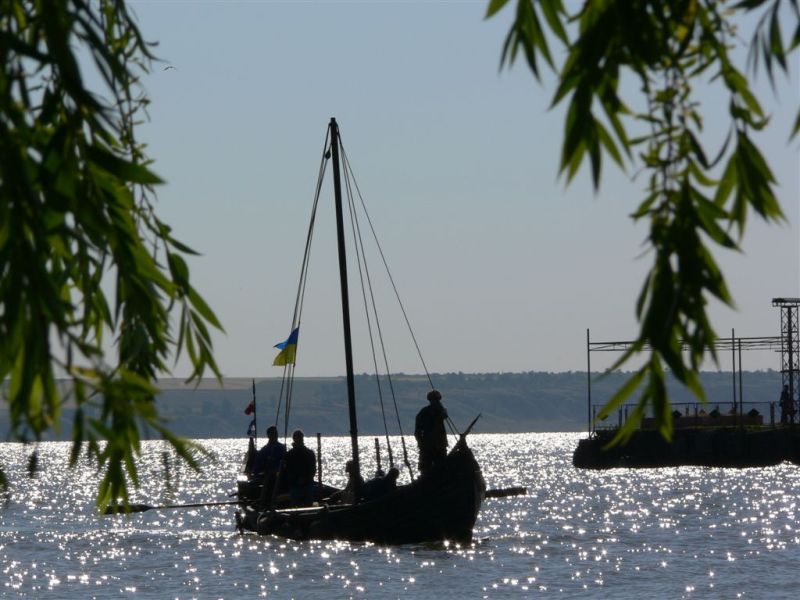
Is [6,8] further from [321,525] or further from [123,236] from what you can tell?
[321,525]

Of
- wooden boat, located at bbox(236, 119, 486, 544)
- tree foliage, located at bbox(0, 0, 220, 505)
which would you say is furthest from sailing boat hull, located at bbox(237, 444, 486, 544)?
tree foliage, located at bbox(0, 0, 220, 505)

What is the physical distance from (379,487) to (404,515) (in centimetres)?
95

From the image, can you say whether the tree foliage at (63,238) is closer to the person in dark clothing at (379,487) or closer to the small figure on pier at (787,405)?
the person in dark clothing at (379,487)

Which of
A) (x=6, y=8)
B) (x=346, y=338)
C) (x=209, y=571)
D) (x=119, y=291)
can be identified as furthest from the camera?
(x=346, y=338)

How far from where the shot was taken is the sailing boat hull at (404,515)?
33875 mm

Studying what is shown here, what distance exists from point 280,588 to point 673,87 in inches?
1081

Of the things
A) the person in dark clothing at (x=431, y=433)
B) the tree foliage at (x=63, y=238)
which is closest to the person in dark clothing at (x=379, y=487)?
the person in dark clothing at (x=431, y=433)

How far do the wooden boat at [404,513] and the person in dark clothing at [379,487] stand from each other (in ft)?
0.40

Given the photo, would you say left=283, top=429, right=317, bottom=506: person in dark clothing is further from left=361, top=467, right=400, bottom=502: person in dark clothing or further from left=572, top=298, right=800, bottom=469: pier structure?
left=572, top=298, right=800, bottom=469: pier structure

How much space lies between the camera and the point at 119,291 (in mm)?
4785

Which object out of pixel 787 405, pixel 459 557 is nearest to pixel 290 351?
pixel 459 557

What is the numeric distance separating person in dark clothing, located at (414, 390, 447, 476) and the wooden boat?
0.40m

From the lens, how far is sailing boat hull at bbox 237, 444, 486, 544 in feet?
111

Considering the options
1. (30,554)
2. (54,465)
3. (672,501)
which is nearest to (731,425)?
(672,501)
